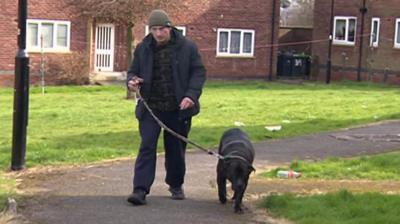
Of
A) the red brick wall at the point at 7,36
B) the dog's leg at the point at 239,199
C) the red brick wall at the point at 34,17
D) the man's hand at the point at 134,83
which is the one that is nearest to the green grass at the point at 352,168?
the dog's leg at the point at 239,199

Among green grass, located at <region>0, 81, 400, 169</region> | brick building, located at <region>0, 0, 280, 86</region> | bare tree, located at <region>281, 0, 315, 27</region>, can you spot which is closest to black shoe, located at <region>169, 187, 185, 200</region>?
green grass, located at <region>0, 81, 400, 169</region>

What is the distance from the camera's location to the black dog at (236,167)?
26.7ft

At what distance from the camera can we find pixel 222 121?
1789 centimetres

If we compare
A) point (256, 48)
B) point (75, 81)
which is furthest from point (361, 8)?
point (75, 81)

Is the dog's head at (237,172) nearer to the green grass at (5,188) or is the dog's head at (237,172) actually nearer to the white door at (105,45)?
the green grass at (5,188)

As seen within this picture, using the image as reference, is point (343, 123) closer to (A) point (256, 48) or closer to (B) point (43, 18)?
(B) point (43, 18)

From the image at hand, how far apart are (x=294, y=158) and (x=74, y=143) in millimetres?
3700

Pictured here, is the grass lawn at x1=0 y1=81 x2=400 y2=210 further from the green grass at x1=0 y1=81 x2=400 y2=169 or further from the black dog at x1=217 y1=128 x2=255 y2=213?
the black dog at x1=217 y1=128 x2=255 y2=213

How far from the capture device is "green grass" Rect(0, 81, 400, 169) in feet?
43.1

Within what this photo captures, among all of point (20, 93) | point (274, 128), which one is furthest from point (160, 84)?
point (274, 128)

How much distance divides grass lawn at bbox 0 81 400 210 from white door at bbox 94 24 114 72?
3.37 meters

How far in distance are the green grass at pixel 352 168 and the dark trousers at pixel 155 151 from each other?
223cm

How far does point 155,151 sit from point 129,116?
10397mm

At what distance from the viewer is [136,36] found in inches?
1355
